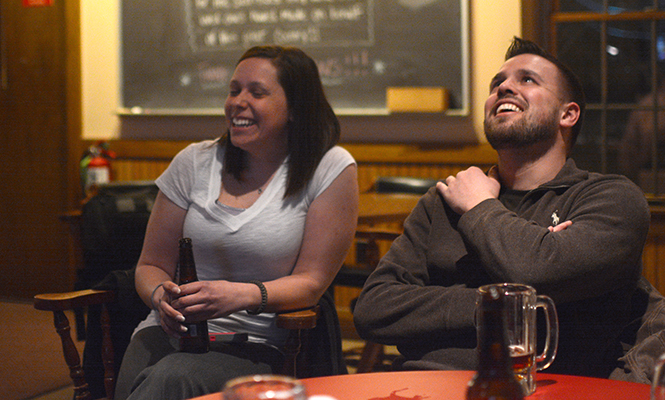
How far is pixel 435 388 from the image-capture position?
1.08 m

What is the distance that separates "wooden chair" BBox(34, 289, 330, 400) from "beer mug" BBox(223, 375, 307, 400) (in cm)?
111

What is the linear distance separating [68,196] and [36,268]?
629 millimetres

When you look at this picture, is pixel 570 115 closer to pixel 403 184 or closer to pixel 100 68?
pixel 403 184

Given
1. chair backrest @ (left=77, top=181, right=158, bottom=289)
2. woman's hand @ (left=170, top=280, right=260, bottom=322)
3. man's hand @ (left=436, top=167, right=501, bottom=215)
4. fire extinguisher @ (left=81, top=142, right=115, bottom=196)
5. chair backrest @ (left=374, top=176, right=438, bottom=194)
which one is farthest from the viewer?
fire extinguisher @ (left=81, top=142, right=115, bottom=196)

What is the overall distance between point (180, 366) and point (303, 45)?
10.4ft

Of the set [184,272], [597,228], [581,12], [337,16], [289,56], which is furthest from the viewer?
[337,16]

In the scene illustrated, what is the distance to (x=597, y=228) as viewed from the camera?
1.46m

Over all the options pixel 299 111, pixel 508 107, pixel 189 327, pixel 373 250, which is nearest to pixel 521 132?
pixel 508 107

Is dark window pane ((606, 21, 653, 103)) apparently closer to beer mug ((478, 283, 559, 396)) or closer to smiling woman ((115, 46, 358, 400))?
smiling woman ((115, 46, 358, 400))

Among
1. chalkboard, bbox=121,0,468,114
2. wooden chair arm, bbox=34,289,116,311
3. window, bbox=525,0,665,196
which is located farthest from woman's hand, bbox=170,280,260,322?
window, bbox=525,0,665,196

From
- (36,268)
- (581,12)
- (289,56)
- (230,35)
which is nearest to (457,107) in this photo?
(581,12)

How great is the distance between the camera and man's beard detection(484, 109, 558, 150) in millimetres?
1695

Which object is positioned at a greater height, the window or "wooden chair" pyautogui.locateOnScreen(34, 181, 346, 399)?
the window

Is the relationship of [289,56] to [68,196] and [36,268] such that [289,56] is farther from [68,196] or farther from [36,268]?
[36,268]
